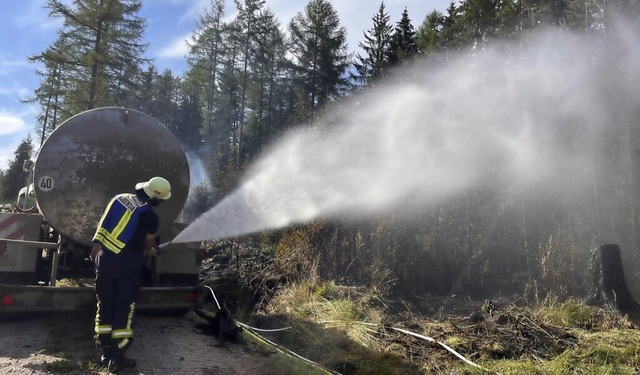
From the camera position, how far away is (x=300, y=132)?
65.1 feet

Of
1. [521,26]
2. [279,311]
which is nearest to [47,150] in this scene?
[279,311]

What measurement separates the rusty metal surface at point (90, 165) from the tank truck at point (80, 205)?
11mm

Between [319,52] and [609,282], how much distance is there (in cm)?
2544

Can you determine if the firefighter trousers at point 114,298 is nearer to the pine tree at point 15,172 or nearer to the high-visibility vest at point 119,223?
the high-visibility vest at point 119,223

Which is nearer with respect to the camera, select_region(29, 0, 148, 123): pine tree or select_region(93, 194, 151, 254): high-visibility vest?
select_region(93, 194, 151, 254): high-visibility vest

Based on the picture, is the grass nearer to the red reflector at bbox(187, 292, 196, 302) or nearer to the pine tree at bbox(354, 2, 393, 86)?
the red reflector at bbox(187, 292, 196, 302)

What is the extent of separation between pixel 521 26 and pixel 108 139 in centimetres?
1762

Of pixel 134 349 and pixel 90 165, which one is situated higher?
pixel 90 165

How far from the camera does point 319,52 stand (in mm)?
32312

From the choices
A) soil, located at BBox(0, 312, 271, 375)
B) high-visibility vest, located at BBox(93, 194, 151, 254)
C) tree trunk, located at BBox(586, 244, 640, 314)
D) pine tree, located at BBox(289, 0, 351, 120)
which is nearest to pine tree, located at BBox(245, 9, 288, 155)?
pine tree, located at BBox(289, 0, 351, 120)

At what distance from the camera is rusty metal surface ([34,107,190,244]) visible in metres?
6.45

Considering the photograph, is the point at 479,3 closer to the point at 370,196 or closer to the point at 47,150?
the point at 370,196

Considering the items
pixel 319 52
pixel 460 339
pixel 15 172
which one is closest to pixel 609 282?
pixel 460 339

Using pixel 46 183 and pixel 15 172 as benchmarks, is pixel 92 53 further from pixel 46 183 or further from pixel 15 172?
pixel 15 172
